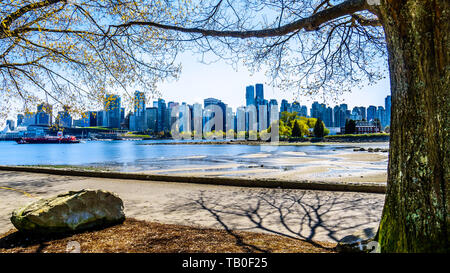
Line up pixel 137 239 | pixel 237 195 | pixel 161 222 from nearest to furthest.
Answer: pixel 137 239
pixel 161 222
pixel 237 195

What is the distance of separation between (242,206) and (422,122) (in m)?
3.96

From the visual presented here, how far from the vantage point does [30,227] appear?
137 inches

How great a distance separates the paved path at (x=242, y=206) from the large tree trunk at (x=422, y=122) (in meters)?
1.47

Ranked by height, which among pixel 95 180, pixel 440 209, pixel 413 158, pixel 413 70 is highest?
pixel 413 70

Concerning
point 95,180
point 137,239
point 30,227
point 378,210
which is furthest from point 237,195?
point 95,180

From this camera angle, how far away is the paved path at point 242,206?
4.29 m

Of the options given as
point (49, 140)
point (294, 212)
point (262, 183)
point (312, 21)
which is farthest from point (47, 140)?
point (312, 21)

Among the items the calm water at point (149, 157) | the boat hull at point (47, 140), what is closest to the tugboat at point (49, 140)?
the boat hull at point (47, 140)

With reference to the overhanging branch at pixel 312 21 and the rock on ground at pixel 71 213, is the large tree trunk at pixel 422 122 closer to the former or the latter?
the overhanging branch at pixel 312 21

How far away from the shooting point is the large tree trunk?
7.54 feet

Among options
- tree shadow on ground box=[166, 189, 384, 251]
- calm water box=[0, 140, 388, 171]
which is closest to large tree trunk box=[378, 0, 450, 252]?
tree shadow on ground box=[166, 189, 384, 251]
